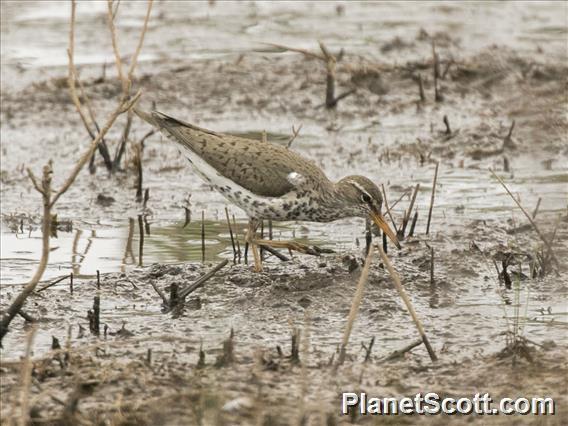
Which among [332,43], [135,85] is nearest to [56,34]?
[135,85]

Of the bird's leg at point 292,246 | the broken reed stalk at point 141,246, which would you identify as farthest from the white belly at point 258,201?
the broken reed stalk at point 141,246

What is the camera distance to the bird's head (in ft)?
28.9

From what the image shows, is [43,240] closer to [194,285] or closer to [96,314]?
[96,314]

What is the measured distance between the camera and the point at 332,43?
15.7 metres

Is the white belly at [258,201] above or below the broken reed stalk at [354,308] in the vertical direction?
above

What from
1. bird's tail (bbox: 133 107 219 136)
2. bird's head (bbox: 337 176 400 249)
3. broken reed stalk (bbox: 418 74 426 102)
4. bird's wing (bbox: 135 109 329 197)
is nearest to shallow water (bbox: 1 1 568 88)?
broken reed stalk (bbox: 418 74 426 102)

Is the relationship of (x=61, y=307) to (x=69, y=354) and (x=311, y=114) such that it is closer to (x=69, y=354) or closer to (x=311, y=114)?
(x=69, y=354)

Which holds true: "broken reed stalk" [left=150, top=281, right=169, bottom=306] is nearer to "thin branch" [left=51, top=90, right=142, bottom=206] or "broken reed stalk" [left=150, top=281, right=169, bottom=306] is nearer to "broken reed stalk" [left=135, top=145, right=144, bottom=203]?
"thin branch" [left=51, top=90, right=142, bottom=206]

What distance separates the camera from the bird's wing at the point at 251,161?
8594 millimetres

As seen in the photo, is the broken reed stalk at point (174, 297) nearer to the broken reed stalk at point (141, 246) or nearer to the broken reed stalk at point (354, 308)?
the broken reed stalk at point (141, 246)

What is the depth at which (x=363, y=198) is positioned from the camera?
8.85m

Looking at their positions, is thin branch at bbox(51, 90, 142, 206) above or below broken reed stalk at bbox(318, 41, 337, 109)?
below

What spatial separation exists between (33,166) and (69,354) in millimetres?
5604

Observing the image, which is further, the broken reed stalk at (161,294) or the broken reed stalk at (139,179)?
the broken reed stalk at (139,179)
